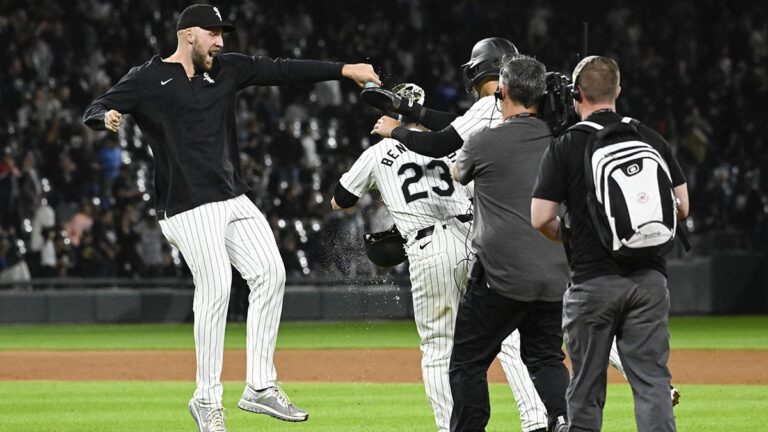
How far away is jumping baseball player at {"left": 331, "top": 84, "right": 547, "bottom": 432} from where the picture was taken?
24.4ft

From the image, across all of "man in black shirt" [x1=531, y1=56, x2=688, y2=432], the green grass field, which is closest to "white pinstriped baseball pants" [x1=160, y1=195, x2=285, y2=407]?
the green grass field

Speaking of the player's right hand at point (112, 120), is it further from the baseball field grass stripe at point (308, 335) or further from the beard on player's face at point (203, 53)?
the baseball field grass stripe at point (308, 335)

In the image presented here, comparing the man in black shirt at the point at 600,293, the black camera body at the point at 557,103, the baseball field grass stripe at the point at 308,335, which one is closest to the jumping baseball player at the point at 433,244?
the black camera body at the point at 557,103

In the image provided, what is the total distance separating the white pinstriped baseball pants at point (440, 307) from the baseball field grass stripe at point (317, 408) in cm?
164

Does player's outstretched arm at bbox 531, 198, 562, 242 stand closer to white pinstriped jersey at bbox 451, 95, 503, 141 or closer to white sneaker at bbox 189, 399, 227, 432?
white pinstriped jersey at bbox 451, 95, 503, 141

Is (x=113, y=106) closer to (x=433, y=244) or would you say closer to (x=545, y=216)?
(x=433, y=244)

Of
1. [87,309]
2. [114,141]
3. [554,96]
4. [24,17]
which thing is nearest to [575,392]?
[554,96]

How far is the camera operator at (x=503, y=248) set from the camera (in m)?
6.39

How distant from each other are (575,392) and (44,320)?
16799mm

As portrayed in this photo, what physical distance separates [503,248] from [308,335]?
1339 cm

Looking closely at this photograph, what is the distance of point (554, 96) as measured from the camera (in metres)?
6.55

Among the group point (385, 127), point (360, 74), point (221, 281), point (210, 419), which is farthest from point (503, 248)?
point (210, 419)

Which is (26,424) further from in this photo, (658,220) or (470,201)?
(658,220)

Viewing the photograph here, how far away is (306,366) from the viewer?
14.9 meters
